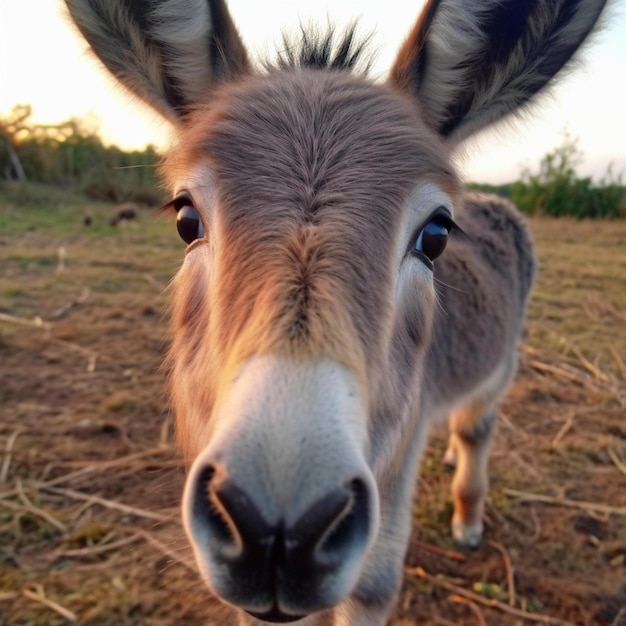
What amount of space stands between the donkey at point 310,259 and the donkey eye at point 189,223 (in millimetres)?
11

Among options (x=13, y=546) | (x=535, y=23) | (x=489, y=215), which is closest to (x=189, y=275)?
(x=535, y=23)

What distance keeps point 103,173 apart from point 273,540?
2925cm

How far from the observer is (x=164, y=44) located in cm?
246

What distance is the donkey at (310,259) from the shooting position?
118 centimetres

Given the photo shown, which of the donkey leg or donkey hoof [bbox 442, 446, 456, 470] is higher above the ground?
the donkey leg

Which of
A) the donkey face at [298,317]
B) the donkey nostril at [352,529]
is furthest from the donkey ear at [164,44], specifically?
the donkey nostril at [352,529]

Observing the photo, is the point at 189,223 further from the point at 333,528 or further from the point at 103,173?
the point at 103,173

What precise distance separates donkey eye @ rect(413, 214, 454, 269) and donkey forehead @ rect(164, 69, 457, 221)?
14 cm

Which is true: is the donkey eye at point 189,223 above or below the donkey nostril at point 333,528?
above

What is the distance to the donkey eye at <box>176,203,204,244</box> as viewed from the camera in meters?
2.01

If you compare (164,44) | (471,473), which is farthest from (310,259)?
(471,473)

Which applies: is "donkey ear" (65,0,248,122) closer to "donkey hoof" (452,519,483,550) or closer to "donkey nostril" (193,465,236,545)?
"donkey nostril" (193,465,236,545)

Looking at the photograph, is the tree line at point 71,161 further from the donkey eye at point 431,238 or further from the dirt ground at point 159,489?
the donkey eye at point 431,238

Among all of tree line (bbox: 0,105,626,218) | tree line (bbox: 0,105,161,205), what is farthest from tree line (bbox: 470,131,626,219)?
tree line (bbox: 0,105,161,205)
